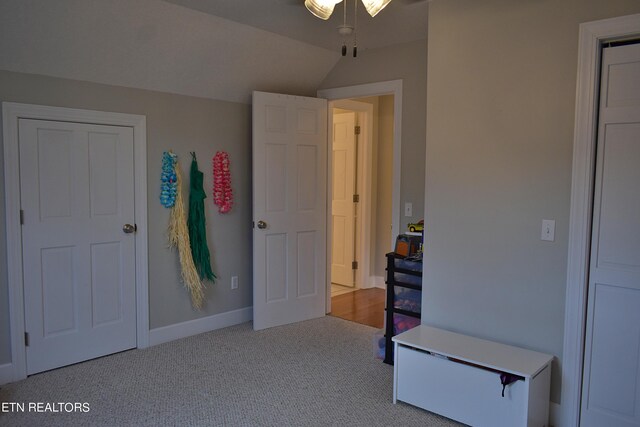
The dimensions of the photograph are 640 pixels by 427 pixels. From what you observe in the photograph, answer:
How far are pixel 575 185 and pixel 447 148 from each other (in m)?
0.76

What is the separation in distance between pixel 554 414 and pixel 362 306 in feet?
8.31

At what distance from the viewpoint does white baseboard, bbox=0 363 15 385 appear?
304 cm

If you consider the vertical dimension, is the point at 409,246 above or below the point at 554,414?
above

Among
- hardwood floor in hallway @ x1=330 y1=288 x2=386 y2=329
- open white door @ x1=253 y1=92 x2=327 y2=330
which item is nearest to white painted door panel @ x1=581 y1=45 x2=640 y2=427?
hardwood floor in hallway @ x1=330 y1=288 x2=386 y2=329

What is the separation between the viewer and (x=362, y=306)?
16.3 feet

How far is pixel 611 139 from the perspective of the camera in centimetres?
237

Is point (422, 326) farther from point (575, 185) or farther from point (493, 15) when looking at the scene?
point (493, 15)

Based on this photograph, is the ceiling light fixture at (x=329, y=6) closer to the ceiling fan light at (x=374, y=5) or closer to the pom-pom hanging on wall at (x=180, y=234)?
the ceiling fan light at (x=374, y=5)

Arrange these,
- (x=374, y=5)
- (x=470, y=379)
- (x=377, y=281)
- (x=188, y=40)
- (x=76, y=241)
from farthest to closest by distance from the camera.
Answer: (x=377, y=281) → (x=188, y=40) → (x=76, y=241) → (x=470, y=379) → (x=374, y=5)

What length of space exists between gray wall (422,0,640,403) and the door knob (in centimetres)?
218

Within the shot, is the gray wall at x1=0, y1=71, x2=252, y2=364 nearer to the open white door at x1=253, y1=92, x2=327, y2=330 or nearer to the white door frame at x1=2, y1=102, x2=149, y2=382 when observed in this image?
the white door frame at x1=2, y1=102, x2=149, y2=382

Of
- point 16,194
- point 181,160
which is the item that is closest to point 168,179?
point 181,160

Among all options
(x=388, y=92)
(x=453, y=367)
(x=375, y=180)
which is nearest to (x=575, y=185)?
(x=453, y=367)

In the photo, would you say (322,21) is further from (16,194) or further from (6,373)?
(6,373)
